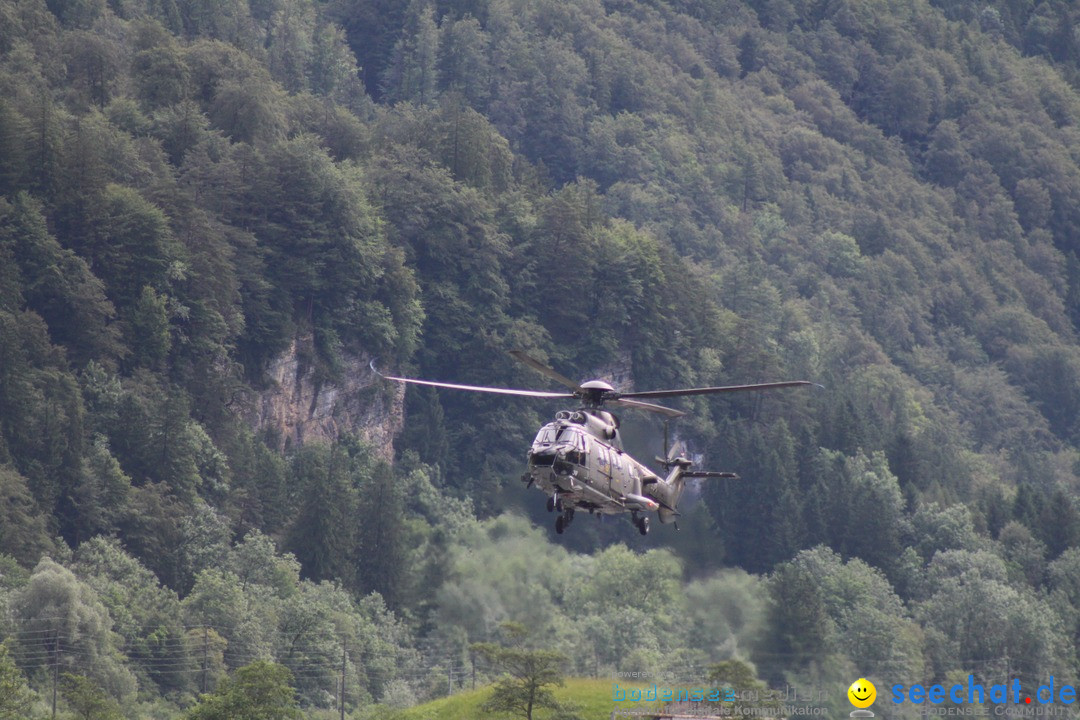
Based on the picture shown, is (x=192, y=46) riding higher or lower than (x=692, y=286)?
higher

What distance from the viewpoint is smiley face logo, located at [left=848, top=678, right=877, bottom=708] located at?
83312mm

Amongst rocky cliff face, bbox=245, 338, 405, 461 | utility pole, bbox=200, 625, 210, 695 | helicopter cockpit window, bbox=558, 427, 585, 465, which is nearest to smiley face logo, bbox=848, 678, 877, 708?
utility pole, bbox=200, 625, 210, 695

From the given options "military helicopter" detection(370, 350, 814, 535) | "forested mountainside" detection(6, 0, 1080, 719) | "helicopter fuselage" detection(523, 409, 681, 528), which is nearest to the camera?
"military helicopter" detection(370, 350, 814, 535)

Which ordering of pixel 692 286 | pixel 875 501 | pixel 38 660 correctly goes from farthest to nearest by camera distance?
1. pixel 692 286
2. pixel 875 501
3. pixel 38 660

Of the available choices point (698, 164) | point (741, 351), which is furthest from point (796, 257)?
point (741, 351)

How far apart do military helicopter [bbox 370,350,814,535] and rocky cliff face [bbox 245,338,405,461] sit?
57122 millimetres

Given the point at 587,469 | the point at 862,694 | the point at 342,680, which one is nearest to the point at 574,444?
the point at 587,469

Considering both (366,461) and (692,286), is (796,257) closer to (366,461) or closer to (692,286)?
(692,286)

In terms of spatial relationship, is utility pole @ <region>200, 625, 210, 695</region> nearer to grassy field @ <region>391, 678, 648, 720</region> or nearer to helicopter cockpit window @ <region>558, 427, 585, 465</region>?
grassy field @ <region>391, 678, 648, 720</region>

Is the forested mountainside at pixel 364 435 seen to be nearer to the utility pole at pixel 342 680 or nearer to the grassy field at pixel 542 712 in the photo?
the utility pole at pixel 342 680

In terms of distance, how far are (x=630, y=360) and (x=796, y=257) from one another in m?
66.5

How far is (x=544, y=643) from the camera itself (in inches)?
3703

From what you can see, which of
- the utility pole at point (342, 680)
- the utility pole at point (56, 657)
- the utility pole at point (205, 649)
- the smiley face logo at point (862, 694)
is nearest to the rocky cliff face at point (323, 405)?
the utility pole at point (342, 680)

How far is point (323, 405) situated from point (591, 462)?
63.4 m
